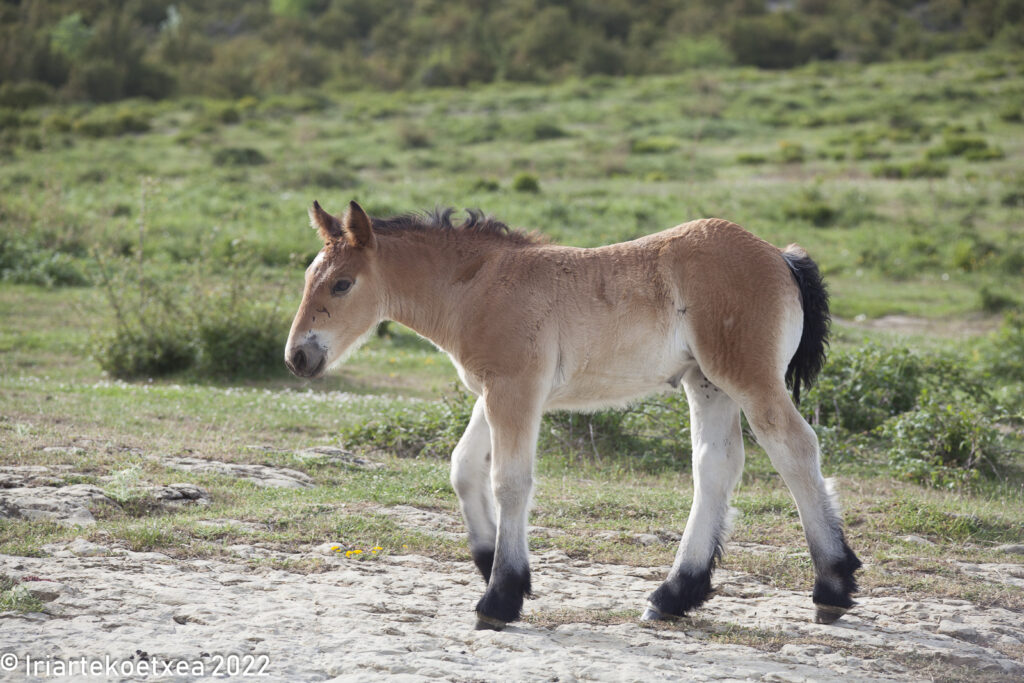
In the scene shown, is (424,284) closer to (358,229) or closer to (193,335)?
(358,229)

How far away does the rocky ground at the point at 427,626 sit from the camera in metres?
4.66

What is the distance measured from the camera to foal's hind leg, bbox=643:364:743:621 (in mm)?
5629

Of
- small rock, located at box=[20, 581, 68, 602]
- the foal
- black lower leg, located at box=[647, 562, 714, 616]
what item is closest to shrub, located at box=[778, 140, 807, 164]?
the foal

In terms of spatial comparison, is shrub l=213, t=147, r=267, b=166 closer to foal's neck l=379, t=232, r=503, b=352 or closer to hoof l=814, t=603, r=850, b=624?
foal's neck l=379, t=232, r=503, b=352

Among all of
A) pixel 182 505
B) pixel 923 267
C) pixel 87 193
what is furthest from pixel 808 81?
pixel 182 505

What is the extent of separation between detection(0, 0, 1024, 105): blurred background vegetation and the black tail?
127 ft

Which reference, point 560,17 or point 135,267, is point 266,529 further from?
point 560,17

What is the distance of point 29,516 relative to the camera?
639cm

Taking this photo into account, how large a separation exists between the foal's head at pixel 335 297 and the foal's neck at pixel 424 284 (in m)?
0.11

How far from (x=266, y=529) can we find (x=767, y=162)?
23707 mm

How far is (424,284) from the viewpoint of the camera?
5762mm

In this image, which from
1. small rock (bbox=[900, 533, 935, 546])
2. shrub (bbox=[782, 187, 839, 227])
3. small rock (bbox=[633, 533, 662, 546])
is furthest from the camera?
shrub (bbox=[782, 187, 839, 227])

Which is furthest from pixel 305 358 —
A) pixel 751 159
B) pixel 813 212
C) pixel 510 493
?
pixel 751 159

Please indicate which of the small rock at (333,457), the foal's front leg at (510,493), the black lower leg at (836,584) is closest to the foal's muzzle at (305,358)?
the foal's front leg at (510,493)
